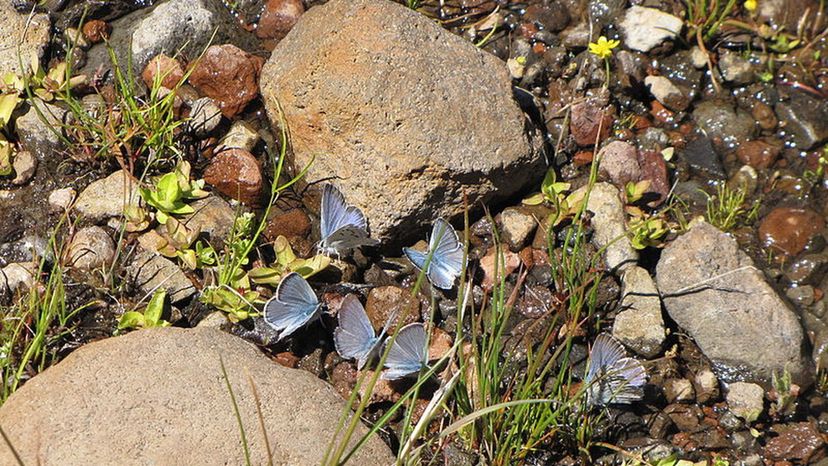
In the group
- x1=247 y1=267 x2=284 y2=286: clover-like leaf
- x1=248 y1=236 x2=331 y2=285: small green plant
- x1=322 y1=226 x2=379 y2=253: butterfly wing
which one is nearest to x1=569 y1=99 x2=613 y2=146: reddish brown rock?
x1=322 y1=226 x2=379 y2=253: butterfly wing

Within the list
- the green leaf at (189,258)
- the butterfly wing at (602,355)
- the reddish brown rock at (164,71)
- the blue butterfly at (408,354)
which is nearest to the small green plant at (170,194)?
the green leaf at (189,258)

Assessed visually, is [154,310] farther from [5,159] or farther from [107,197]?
[5,159]

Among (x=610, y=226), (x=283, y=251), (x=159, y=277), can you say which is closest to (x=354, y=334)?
(x=283, y=251)

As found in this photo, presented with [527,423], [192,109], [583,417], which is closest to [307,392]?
[527,423]

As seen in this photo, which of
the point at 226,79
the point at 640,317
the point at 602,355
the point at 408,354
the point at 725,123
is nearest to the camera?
the point at 408,354

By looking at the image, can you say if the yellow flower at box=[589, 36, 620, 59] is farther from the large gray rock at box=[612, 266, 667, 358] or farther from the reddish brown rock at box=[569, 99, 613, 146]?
the large gray rock at box=[612, 266, 667, 358]

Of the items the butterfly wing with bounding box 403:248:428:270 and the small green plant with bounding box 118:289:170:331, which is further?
the butterfly wing with bounding box 403:248:428:270

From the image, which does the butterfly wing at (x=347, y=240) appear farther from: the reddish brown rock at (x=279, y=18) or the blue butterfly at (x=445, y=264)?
the reddish brown rock at (x=279, y=18)
